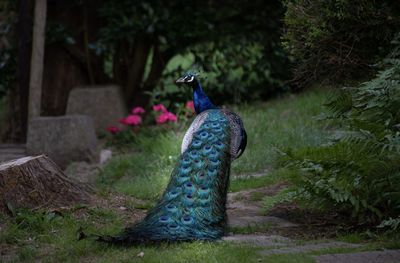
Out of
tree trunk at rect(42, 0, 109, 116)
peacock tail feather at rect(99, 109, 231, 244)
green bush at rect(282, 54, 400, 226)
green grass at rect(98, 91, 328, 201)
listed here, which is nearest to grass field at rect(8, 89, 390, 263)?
green grass at rect(98, 91, 328, 201)

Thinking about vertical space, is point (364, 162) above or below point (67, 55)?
below

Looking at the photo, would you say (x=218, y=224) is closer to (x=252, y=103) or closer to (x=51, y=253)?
(x=51, y=253)

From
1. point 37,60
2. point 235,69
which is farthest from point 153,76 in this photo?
point 37,60

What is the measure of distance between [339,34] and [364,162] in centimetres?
160

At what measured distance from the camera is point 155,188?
753cm

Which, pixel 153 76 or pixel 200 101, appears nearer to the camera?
pixel 200 101

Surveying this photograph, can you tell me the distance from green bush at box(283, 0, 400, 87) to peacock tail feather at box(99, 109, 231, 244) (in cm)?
108

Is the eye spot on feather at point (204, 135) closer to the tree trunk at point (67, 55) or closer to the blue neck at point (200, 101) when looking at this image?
the blue neck at point (200, 101)

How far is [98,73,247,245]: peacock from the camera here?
17.1 feet

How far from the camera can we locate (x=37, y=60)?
10742 mm

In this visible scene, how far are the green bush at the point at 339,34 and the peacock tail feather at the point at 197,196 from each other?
108 centimetres

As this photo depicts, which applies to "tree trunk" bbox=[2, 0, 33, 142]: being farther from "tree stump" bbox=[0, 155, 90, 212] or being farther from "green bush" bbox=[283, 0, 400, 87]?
"green bush" bbox=[283, 0, 400, 87]

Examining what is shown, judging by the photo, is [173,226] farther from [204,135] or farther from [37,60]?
[37,60]

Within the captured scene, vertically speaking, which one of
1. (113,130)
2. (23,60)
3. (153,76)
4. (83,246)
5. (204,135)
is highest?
(23,60)
